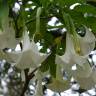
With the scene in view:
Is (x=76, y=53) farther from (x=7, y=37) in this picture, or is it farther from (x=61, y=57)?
(x=7, y=37)

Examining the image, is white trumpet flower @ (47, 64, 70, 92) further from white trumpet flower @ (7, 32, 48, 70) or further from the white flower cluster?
white trumpet flower @ (7, 32, 48, 70)

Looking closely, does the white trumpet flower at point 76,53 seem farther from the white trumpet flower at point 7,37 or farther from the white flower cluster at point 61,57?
the white trumpet flower at point 7,37

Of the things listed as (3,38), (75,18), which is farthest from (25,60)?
(75,18)

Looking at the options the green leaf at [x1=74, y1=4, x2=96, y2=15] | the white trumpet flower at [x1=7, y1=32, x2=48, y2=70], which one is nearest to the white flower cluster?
the white trumpet flower at [x1=7, y1=32, x2=48, y2=70]

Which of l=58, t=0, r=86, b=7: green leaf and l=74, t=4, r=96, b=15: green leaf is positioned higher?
l=58, t=0, r=86, b=7: green leaf

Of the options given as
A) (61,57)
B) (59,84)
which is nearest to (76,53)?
(61,57)

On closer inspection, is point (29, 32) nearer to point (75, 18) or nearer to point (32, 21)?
point (32, 21)
